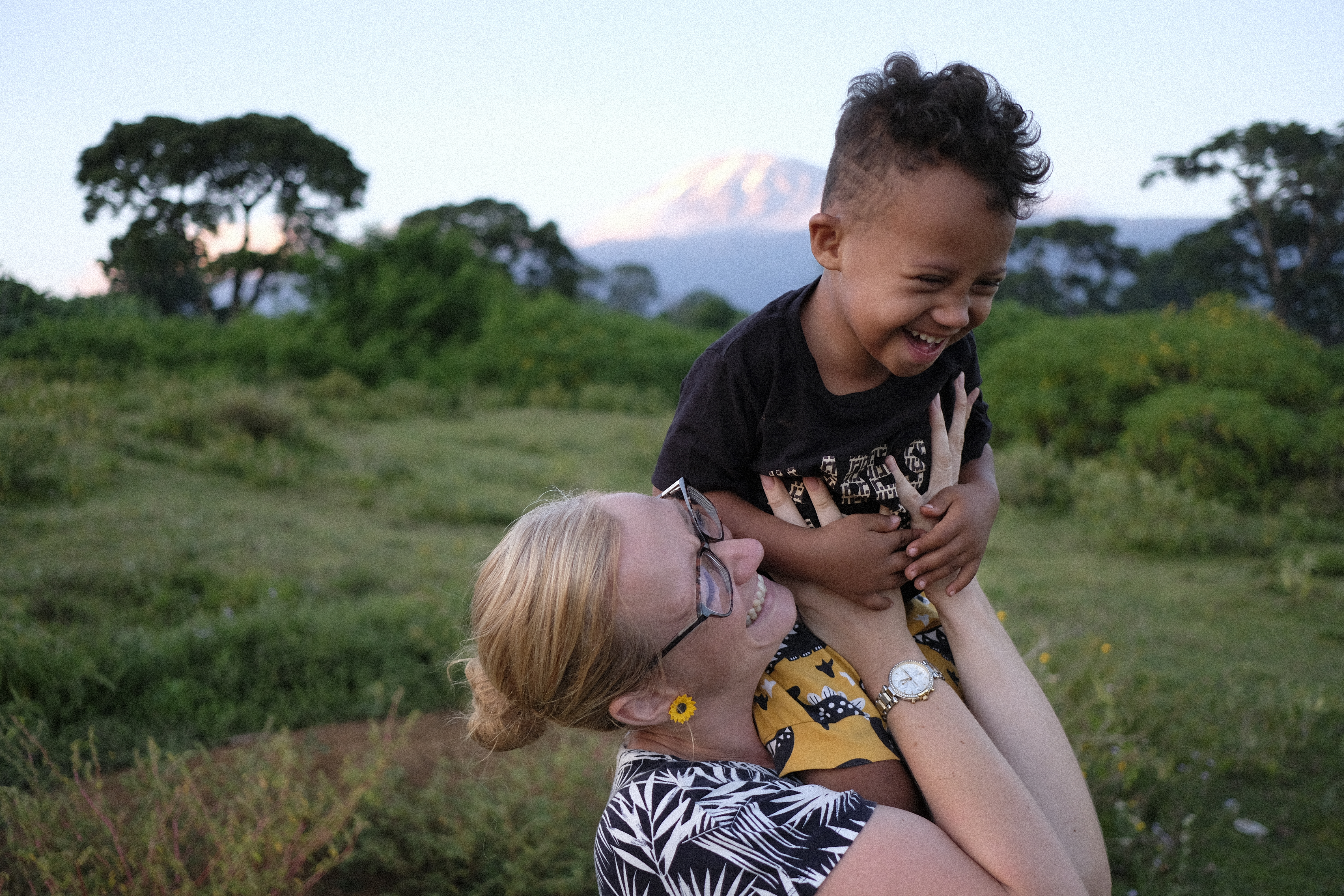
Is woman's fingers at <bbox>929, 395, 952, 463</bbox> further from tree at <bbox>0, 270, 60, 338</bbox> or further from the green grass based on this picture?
tree at <bbox>0, 270, 60, 338</bbox>

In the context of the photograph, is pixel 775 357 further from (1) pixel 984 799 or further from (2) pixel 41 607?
(2) pixel 41 607

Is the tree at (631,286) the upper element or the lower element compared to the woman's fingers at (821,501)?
upper

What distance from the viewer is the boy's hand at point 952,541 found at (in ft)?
5.90

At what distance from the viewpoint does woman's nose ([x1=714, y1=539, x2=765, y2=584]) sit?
5.60 feet

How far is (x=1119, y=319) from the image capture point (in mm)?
10664

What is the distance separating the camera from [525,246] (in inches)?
1147

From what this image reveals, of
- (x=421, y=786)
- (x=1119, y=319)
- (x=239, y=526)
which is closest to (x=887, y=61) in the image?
(x=421, y=786)

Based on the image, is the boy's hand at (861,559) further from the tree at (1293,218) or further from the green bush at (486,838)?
the tree at (1293,218)

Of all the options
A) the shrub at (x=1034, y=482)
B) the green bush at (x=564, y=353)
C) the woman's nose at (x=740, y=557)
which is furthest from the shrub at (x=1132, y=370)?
the woman's nose at (x=740, y=557)

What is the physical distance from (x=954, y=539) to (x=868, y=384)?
36 cm

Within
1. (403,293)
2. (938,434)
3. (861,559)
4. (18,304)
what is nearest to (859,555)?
(861,559)

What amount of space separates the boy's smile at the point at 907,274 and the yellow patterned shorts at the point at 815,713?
1.76 ft

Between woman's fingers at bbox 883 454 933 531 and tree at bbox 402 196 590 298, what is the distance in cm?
2733

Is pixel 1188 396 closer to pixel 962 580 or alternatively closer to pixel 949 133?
pixel 962 580
